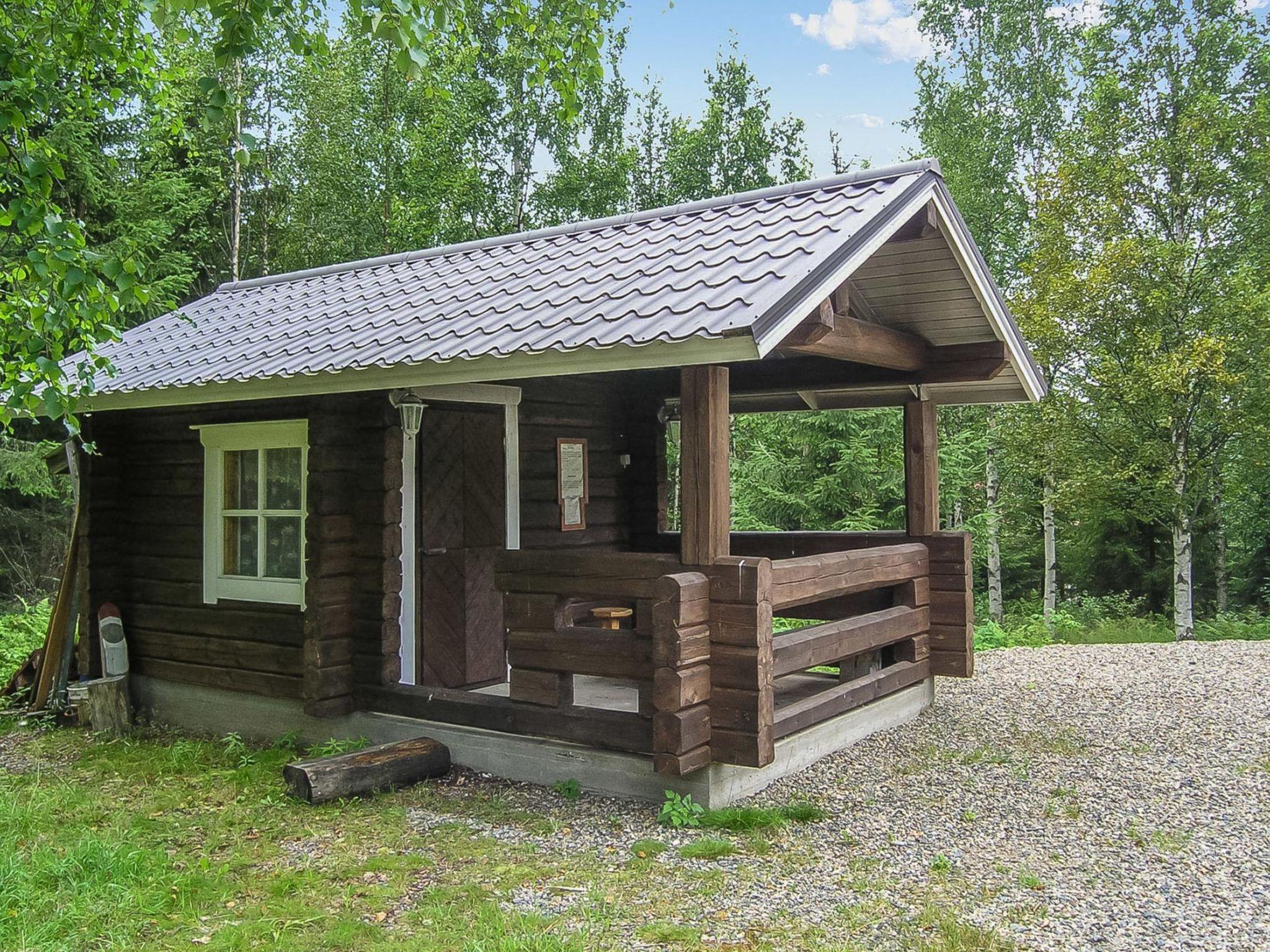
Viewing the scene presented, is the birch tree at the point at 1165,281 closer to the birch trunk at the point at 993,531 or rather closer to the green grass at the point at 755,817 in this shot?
the birch trunk at the point at 993,531

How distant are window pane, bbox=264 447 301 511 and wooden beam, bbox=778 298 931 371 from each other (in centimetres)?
378

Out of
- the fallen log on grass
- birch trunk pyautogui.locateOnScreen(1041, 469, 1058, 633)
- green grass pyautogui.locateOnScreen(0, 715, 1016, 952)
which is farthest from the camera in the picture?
birch trunk pyautogui.locateOnScreen(1041, 469, 1058, 633)

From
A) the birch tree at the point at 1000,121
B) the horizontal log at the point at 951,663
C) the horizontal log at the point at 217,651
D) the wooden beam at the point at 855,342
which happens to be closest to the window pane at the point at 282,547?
the horizontal log at the point at 217,651

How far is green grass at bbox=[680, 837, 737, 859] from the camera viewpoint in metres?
4.91

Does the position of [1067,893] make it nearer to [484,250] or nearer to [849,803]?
[849,803]

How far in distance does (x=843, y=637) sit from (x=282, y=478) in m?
4.28

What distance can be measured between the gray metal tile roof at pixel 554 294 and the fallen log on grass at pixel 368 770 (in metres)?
2.35

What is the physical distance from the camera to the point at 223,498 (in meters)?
8.05

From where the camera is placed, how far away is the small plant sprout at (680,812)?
535 cm

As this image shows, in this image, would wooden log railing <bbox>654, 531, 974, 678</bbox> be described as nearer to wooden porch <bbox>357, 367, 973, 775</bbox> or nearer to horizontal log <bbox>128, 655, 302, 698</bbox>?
wooden porch <bbox>357, 367, 973, 775</bbox>

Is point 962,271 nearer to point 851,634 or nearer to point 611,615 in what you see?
point 851,634

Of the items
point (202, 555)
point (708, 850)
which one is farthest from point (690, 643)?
point (202, 555)

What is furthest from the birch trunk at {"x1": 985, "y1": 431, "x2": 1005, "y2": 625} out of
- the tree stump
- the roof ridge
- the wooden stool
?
the tree stump

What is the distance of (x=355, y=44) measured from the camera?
20391mm
